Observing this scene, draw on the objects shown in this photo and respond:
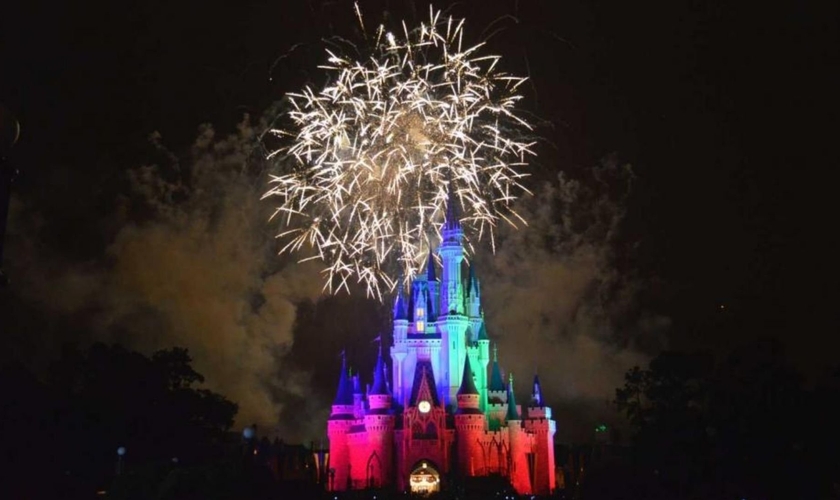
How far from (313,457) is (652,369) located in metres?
34.4

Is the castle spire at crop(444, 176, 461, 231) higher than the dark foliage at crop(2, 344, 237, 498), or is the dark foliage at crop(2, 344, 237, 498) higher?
the castle spire at crop(444, 176, 461, 231)

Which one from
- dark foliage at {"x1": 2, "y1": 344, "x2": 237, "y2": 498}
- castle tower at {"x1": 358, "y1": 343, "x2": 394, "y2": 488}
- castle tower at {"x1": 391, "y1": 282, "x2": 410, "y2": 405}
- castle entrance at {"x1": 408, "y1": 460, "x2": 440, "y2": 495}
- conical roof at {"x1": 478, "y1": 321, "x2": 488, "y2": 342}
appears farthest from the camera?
conical roof at {"x1": 478, "y1": 321, "x2": 488, "y2": 342}

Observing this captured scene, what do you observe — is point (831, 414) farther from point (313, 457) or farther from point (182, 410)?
point (313, 457)

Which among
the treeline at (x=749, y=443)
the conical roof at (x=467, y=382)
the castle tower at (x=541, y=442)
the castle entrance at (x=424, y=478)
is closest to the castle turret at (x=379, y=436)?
the castle entrance at (x=424, y=478)

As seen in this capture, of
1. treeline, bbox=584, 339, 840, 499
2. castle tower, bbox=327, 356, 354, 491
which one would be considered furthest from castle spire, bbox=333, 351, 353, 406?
treeline, bbox=584, 339, 840, 499

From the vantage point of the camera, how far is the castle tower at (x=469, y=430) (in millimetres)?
75688

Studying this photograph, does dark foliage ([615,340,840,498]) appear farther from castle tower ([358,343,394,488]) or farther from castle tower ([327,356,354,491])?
castle tower ([327,356,354,491])

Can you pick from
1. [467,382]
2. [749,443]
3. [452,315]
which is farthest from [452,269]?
[749,443]

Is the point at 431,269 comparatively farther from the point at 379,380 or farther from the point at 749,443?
the point at 749,443

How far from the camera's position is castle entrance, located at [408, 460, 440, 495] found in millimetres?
74812

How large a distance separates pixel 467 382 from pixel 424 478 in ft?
30.0

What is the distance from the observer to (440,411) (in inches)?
3029

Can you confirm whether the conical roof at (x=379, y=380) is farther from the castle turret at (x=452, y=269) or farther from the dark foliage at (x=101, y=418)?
the dark foliage at (x=101, y=418)

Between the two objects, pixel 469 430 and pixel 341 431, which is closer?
pixel 469 430
